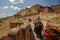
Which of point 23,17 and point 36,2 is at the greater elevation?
point 36,2

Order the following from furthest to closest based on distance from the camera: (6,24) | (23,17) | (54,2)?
(54,2) → (23,17) → (6,24)

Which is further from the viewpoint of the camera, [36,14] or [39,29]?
[36,14]

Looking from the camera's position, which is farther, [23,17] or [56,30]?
[23,17]

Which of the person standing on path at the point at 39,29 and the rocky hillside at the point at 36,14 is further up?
the rocky hillside at the point at 36,14

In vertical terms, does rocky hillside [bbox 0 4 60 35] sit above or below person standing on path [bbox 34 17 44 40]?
above

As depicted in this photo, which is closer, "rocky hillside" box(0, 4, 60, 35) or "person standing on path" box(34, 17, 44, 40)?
"person standing on path" box(34, 17, 44, 40)

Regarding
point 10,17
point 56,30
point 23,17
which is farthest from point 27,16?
point 56,30

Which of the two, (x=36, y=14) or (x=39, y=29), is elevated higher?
(x=36, y=14)

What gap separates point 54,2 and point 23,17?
0.71 m

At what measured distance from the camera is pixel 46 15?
11.6 feet

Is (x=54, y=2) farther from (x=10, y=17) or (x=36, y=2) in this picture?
(x=10, y=17)

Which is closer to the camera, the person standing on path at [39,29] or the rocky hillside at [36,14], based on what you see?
Result: the person standing on path at [39,29]

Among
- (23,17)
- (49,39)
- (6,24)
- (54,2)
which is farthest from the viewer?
(54,2)

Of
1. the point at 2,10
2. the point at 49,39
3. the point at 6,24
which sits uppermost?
the point at 2,10
